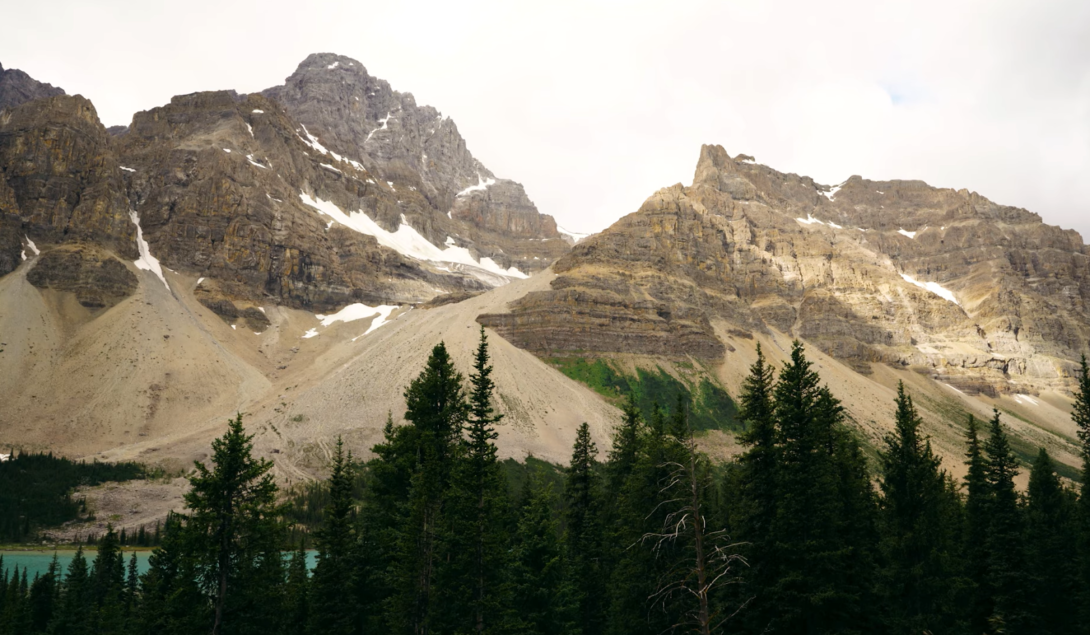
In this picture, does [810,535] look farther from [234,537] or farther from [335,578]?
[234,537]

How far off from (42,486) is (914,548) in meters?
118

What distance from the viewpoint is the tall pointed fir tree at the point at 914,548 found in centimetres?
3300

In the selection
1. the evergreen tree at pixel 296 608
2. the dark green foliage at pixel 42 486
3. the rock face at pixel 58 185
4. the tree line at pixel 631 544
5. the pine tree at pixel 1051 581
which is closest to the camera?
the tree line at pixel 631 544

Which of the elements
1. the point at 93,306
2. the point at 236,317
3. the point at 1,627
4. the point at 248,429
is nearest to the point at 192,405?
the point at 248,429

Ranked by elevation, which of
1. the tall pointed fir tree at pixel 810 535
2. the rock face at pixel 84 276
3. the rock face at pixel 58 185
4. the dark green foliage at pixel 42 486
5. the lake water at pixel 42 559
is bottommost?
the lake water at pixel 42 559

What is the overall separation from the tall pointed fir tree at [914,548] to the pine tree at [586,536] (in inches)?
551

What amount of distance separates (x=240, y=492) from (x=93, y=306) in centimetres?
16172

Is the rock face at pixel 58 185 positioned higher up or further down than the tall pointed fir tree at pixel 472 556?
higher up

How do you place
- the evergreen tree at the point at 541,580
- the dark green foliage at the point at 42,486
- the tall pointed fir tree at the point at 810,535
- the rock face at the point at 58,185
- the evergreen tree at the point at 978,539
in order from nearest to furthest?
the tall pointed fir tree at the point at 810,535 → the evergreen tree at the point at 541,580 → the evergreen tree at the point at 978,539 → the dark green foliage at the point at 42,486 → the rock face at the point at 58,185

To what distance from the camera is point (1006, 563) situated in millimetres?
38125

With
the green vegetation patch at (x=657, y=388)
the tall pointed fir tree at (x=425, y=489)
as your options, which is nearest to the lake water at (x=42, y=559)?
the tall pointed fir tree at (x=425, y=489)

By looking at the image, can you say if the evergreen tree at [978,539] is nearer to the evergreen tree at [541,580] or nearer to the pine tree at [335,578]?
the evergreen tree at [541,580]

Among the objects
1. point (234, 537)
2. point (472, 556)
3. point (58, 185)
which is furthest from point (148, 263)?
point (472, 556)

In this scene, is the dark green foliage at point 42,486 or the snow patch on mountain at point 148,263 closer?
the dark green foliage at point 42,486
